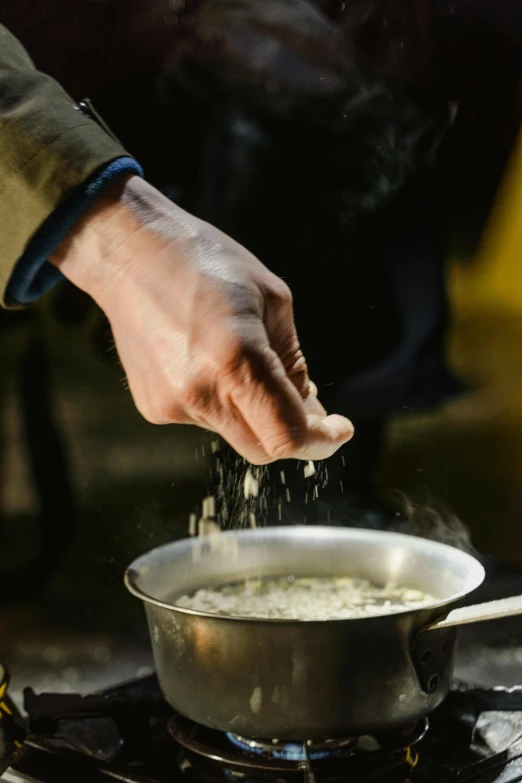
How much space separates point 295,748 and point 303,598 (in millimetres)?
177

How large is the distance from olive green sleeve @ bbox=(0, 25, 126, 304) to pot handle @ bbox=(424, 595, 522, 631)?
51 centimetres

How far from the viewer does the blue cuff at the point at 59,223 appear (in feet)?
2.19

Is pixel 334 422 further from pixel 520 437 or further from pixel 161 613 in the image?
pixel 520 437

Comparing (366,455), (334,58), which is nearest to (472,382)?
(366,455)

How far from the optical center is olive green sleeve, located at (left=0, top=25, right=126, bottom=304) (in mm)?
663

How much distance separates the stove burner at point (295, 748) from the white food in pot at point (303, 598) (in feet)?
0.42

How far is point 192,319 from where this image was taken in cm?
60

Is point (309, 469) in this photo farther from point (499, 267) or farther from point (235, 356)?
point (235, 356)

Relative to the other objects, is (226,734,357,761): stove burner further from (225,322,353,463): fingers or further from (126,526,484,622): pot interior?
(225,322,353,463): fingers

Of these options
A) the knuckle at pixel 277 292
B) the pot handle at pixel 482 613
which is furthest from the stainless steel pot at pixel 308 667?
the knuckle at pixel 277 292

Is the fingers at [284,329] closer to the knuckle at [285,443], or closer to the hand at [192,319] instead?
the hand at [192,319]

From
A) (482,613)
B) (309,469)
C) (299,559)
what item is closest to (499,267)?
(309,469)

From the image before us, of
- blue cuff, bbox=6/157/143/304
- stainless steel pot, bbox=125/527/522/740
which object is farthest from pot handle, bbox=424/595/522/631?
blue cuff, bbox=6/157/143/304

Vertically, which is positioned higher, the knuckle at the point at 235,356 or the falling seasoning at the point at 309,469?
the knuckle at the point at 235,356
